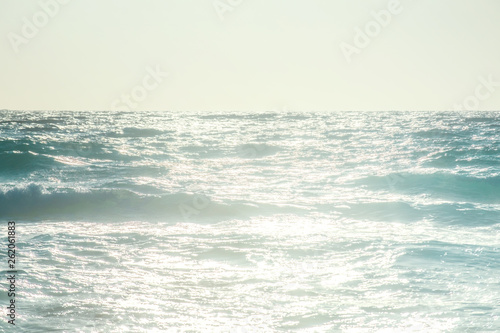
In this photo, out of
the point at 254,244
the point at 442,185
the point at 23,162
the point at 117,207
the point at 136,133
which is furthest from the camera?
the point at 136,133

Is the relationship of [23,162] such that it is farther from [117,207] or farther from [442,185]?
[442,185]

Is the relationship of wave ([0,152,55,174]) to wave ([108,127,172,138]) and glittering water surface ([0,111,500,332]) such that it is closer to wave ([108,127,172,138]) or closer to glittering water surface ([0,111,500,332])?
glittering water surface ([0,111,500,332])

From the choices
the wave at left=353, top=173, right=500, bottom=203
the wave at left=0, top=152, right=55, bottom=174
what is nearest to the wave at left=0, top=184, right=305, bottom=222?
the wave at left=353, top=173, right=500, bottom=203

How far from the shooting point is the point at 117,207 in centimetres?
1351

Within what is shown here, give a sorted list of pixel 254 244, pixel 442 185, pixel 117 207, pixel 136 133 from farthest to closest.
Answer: pixel 136 133
pixel 442 185
pixel 117 207
pixel 254 244

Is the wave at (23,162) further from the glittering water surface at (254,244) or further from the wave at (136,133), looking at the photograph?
the wave at (136,133)

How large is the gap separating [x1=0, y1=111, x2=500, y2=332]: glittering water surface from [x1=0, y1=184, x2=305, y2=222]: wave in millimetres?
53

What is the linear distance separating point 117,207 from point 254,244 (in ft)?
19.0

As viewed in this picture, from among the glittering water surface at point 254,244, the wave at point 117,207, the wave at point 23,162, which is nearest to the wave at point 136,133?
the glittering water surface at point 254,244

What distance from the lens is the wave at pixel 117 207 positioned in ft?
39.7

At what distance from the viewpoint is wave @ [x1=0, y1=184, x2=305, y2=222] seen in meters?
12.1

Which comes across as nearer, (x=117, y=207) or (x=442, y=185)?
(x=117, y=207)

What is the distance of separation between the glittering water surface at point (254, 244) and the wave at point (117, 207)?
0.17ft

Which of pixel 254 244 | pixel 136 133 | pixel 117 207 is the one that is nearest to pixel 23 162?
pixel 117 207
